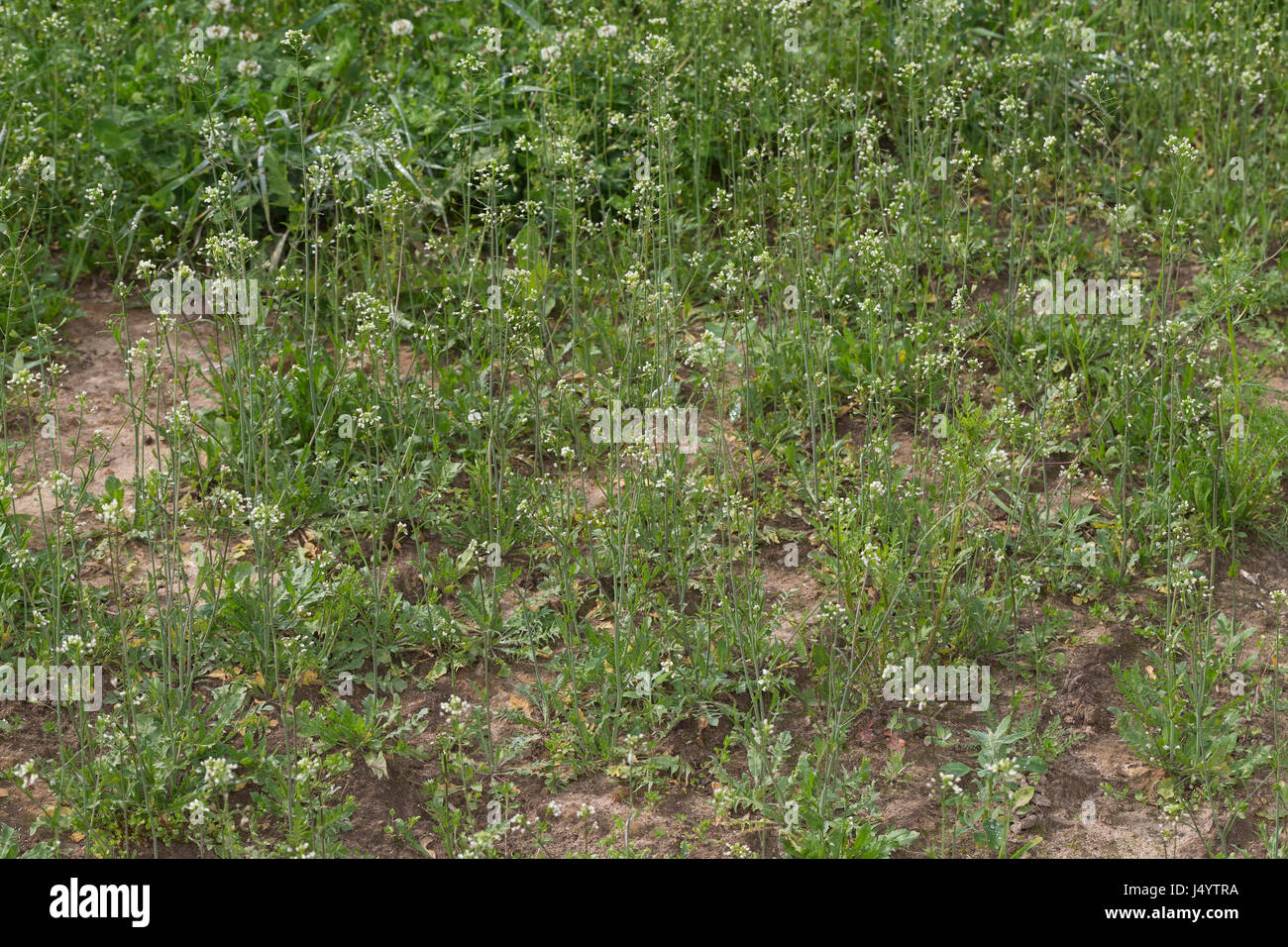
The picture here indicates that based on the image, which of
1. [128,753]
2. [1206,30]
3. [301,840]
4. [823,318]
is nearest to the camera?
[301,840]

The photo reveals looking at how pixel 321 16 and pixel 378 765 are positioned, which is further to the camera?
pixel 321 16

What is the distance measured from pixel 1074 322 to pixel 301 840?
11.8 feet

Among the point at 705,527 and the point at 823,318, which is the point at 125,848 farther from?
the point at 823,318

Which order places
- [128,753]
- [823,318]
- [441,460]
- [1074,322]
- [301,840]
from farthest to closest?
[823,318] < [1074,322] < [441,460] < [128,753] < [301,840]

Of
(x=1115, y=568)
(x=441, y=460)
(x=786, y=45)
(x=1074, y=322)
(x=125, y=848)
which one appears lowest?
(x=125, y=848)

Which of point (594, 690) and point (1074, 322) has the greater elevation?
point (1074, 322)

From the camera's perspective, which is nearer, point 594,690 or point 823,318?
point 594,690

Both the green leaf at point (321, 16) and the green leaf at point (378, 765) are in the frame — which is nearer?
A: the green leaf at point (378, 765)

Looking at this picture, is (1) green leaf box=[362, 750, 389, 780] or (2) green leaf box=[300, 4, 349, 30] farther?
(2) green leaf box=[300, 4, 349, 30]

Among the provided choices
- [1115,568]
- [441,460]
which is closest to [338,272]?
[441,460]

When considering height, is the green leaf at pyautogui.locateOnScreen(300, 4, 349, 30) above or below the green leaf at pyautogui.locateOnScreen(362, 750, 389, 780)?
above

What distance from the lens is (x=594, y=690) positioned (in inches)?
165

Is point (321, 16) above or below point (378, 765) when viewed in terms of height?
above

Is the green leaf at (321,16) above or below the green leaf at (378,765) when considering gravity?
above
